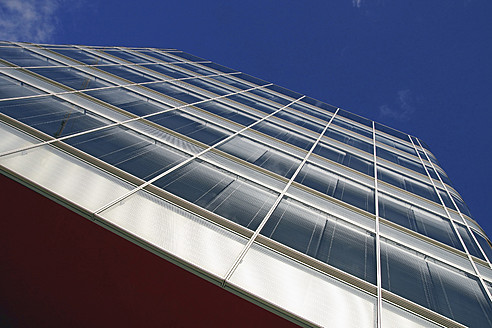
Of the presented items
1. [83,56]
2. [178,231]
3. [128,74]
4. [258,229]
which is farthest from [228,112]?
[178,231]

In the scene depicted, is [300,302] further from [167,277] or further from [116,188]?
[116,188]

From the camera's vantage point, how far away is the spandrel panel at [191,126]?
481 inches

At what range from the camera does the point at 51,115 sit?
9.89 meters

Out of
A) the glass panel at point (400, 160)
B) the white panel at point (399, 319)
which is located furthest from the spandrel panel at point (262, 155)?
the glass panel at point (400, 160)

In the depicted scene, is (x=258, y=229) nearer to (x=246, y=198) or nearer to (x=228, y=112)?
(x=246, y=198)

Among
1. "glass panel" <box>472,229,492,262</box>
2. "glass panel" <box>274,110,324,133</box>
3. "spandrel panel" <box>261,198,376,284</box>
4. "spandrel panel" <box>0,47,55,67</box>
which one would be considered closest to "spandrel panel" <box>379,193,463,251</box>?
"glass panel" <box>472,229,492,262</box>

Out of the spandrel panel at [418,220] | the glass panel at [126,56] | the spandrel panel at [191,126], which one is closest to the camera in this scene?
the spandrel panel at [418,220]

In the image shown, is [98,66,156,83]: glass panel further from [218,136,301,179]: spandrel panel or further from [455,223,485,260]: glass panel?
[455,223,485,260]: glass panel

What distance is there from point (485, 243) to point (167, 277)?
12765 mm

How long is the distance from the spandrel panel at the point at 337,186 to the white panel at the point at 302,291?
191 inches

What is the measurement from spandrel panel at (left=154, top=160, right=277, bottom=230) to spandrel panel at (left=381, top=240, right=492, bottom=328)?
334cm

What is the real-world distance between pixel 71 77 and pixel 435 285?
15506 mm

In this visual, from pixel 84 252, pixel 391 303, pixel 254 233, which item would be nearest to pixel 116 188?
pixel 84 252

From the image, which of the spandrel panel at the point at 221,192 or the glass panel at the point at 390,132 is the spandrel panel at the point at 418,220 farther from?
the glass panel at the point at 390,132
